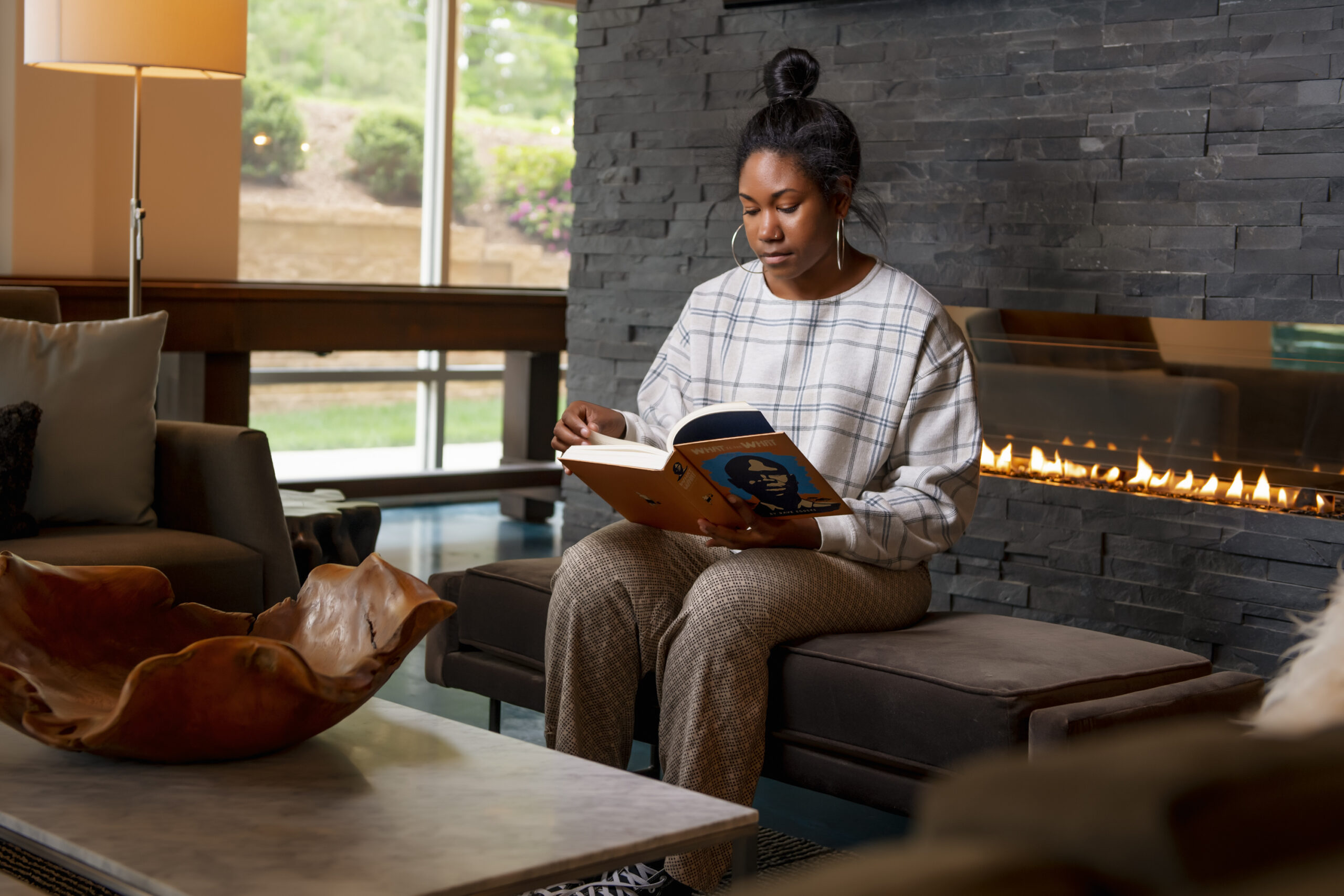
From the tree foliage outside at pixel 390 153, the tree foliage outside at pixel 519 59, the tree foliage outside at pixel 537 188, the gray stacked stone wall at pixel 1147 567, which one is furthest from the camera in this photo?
the tree foliage outside at pixel 537 188

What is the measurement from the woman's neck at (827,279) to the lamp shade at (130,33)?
152cm

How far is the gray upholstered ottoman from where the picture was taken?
172 cm

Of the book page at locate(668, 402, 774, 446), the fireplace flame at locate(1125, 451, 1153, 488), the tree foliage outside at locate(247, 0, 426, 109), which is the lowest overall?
the fireplace flame at locate(1125, 451, 1153, 488)

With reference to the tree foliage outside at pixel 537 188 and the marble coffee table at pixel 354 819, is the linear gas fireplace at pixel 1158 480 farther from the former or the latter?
the tree foliage outside at pixel 537 188

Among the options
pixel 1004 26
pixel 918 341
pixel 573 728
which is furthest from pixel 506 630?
pixel 1004 26

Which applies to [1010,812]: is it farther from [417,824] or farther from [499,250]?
[499,250]

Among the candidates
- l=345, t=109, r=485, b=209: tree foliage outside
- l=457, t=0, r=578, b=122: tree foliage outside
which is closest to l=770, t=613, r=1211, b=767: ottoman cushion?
l=345, t=109, r=485, b=209: tree foliage outside

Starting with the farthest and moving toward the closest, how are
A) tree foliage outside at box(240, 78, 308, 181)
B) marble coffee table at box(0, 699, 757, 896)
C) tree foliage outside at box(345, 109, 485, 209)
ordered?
tree foliage outside at box(345, 109, 485, 209) → tree foliage outside at box(240, 78, 308, 181) → marble coffee table at box(0, 699, 757, 896)

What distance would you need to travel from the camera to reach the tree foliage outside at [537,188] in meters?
6.27

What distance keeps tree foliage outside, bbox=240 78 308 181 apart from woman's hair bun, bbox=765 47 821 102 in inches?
143

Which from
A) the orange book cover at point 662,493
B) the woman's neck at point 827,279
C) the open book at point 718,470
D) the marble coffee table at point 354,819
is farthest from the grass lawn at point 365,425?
the marble coffee table at point 354,819

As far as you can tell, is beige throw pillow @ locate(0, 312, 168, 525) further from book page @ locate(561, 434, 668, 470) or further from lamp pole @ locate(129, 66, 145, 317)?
book page @ locate(561, 434, 668, 470)

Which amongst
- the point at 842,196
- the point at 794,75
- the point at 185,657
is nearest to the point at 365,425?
the point at 794,75

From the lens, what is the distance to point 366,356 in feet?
18.9
